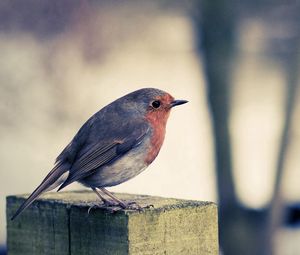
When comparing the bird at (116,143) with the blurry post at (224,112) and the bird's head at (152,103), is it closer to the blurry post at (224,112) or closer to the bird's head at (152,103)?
the bird's head at (152,103)

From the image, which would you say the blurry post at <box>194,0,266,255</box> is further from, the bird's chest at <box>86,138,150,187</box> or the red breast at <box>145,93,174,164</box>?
the bird's chest at <box>86,138,150,187</box>

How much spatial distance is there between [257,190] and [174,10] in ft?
7.00

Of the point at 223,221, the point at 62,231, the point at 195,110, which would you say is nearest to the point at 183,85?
the point at 195,110

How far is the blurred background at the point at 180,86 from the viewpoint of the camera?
682cm

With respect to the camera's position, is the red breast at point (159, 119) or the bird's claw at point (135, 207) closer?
the bird's claw at point (135, 207)

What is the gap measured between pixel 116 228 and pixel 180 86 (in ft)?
18.8

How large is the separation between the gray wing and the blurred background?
2887mm

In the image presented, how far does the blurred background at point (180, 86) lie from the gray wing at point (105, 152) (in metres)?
2.89

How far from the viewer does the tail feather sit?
2807 mm

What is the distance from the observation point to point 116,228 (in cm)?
251

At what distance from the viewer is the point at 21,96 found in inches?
270

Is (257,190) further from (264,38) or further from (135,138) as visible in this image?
(135,138)

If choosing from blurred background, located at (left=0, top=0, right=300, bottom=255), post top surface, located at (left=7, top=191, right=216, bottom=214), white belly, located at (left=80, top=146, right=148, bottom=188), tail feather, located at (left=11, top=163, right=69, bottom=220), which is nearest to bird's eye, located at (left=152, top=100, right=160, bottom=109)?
white belly, located at (left=80, top=146, right=148, bottom=188)

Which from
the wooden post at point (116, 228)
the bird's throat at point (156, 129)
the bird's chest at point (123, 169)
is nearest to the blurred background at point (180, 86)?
the bird's throat at point (156, 129)
